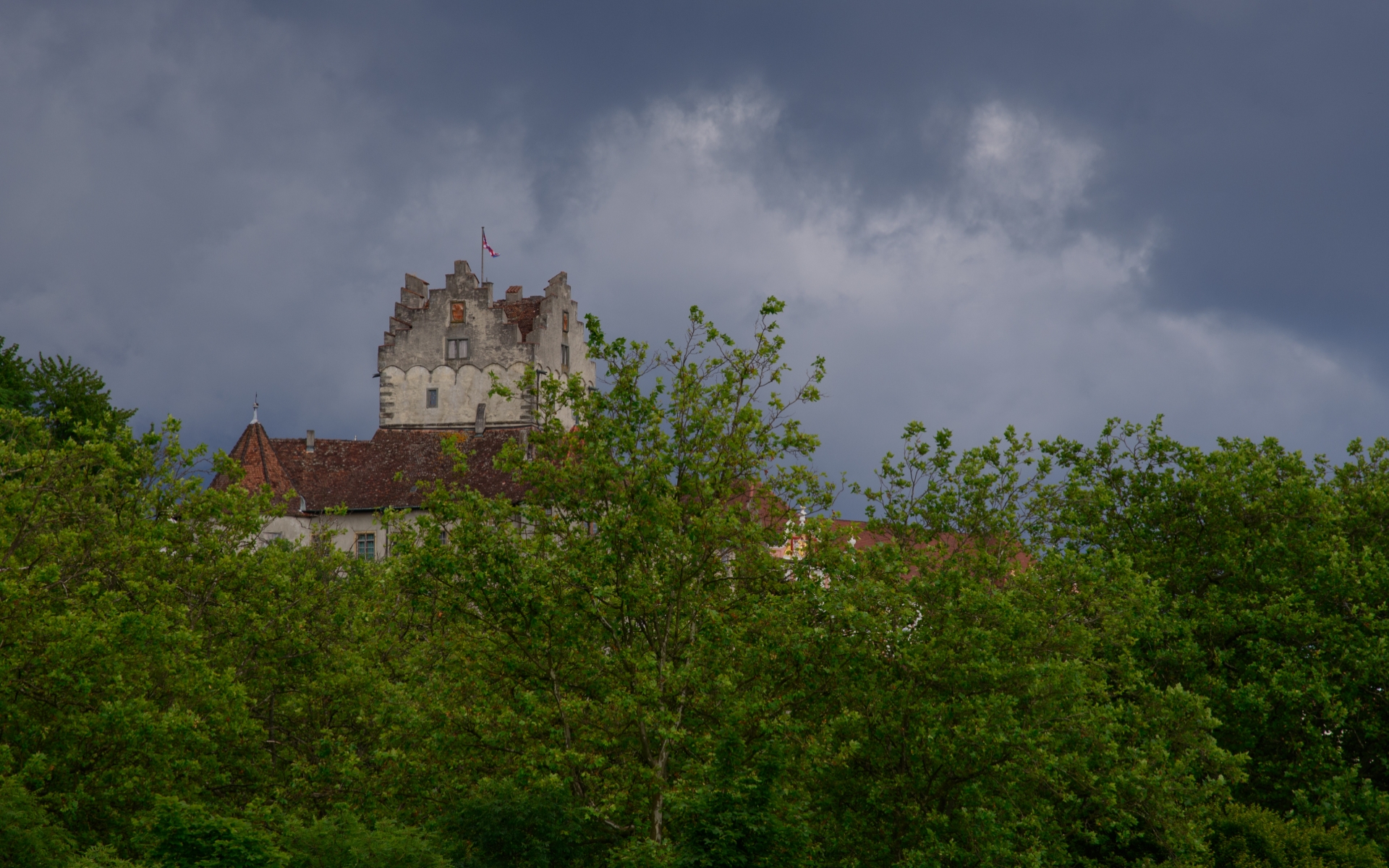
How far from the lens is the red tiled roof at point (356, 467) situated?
244 ft

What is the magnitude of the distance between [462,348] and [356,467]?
20.0 meters

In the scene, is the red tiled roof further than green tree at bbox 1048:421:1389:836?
Yes

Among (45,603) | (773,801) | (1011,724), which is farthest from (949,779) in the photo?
(45,603)

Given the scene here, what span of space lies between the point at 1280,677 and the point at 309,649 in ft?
72.3

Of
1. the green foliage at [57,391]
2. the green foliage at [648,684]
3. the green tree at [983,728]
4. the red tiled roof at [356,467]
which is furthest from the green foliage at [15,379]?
the green tree at [983,728]

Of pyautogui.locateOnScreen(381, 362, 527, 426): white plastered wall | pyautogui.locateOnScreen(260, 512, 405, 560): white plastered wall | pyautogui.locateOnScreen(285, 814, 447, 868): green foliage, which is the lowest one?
pyautogui.locateOnScreen(285, 814, 447, 868): green foliage

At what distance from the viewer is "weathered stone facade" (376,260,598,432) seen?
95.1 m

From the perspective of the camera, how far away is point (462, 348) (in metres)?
96.7

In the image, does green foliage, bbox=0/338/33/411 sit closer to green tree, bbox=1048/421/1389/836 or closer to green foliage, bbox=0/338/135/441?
green foliage, bbox=0/338/135/441

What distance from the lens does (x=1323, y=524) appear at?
31.0 meters

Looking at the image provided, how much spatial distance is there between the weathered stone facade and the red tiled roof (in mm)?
12753

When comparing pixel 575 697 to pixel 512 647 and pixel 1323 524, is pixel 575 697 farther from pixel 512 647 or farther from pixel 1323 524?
pixel 1323 524

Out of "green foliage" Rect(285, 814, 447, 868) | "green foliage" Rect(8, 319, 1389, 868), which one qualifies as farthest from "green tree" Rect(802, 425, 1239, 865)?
"green foliage" Rect(285, 814, 447, 868)

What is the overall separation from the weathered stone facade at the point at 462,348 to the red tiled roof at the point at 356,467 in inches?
502
